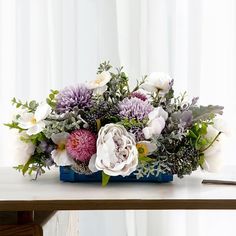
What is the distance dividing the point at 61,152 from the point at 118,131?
172 mm

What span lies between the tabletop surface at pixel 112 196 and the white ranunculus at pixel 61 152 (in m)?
0.06

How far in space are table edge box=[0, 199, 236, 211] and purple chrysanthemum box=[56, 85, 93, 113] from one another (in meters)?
0.36

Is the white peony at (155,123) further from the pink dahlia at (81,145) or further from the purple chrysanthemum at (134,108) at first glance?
the pink dahlia at (81,145)

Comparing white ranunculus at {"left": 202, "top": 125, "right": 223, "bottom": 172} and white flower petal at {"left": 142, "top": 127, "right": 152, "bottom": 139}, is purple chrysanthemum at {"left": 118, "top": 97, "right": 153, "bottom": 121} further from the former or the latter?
white ranunculus at {"left": 202, "top": 125, "right": 223, "bottom": 172}

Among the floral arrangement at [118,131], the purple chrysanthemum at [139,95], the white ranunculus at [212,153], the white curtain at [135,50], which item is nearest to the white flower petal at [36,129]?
the floral arrangement at [118,131]

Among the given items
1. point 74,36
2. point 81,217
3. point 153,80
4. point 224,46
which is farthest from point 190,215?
point 153,80

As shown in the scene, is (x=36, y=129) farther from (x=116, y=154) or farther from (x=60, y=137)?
(x=116, y=154)

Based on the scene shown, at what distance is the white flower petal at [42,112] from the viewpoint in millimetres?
1623

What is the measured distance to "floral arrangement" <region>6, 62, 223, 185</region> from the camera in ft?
5.05

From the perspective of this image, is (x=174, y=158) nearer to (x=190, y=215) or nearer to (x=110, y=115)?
(x=110, y=115)

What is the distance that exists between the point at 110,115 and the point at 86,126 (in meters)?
0.07

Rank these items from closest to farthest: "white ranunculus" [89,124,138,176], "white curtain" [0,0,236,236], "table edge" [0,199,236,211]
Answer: "table edge" [0,199,236,211], "white ranunculus" [89,124,138,176], "white curtain" [0,0,236,236]

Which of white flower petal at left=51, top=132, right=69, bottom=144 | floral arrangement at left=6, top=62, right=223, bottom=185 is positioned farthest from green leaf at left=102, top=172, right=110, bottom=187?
white flower petal at left=51, top=132, right=69, bottom=144

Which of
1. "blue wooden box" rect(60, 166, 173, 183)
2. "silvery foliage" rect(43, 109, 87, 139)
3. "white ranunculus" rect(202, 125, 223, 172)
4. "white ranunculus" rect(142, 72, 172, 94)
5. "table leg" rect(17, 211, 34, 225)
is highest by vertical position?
"white ranunculus" rect(142, 72, 172, 94)
